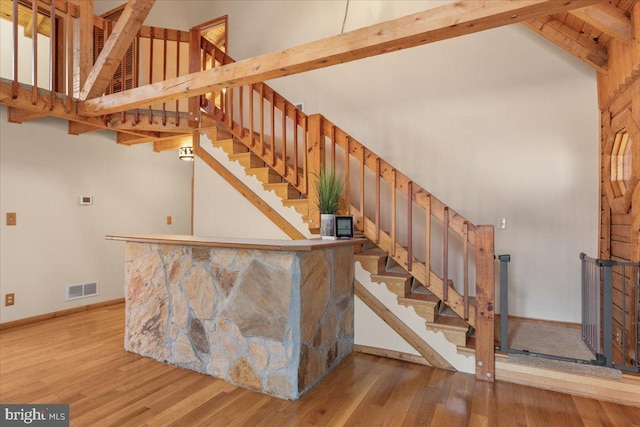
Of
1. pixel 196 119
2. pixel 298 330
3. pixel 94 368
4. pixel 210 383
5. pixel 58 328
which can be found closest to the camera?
pixel 298 330

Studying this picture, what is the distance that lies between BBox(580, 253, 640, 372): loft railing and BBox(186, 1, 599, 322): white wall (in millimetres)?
507

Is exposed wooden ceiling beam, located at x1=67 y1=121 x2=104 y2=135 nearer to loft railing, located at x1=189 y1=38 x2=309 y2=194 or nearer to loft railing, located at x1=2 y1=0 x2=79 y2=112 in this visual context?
loft railing, located at x1=2 y1=0 x2=79 y2=112

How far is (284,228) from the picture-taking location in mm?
3580

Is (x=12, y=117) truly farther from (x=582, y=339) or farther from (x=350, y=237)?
(x=582, y=339)

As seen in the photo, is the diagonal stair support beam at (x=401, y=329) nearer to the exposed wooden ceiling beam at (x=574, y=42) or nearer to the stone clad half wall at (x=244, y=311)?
the stone clad half wall at (x=244, y=311)

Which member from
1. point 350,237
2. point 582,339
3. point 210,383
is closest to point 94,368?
point 210,383

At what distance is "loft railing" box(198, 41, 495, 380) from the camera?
260cm

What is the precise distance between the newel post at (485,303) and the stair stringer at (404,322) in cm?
9

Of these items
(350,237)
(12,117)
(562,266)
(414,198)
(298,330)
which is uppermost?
(12,117)

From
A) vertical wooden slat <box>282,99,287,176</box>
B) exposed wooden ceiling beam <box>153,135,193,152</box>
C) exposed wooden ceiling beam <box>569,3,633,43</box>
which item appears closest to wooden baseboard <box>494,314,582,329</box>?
exposed wooden ceiling beam <box>569,3,633,43</box>

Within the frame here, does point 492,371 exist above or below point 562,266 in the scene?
below

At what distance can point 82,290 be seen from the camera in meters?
4.39

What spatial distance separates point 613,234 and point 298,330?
2873 millimetres

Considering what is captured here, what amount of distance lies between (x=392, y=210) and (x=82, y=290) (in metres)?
4.01
